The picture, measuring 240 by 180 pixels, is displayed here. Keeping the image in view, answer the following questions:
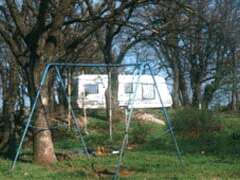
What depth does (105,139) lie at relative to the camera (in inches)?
996

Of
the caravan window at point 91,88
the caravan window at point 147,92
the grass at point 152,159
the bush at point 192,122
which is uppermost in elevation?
the caravan window at point 91,88

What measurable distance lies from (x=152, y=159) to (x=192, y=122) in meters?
7.92

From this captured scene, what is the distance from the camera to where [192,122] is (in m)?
26.1

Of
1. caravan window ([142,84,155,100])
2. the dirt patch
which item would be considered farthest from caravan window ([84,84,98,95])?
the dirt patch

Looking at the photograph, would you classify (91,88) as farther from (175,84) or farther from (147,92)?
(175,84)

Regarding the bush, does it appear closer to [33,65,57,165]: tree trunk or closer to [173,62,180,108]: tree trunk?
[33,65,57,165]: tree trunk

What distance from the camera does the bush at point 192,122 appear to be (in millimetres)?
25906

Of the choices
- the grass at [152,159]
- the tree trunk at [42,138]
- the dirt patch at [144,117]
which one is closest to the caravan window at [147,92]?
the dirt patch at [144,117]

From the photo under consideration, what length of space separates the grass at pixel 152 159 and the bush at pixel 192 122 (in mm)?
596

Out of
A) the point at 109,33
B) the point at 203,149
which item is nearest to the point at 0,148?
the point at 203,149

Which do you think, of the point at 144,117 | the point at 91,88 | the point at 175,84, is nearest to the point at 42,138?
the point at 144,117

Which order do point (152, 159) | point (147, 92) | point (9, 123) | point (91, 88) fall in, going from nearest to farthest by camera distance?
point (152, 159) < point (9, 123) < point (147, 92) < point (91, 88)

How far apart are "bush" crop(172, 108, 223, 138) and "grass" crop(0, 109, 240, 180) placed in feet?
1.96

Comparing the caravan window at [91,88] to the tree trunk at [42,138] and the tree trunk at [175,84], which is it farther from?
the tree trunk at [42,138]
